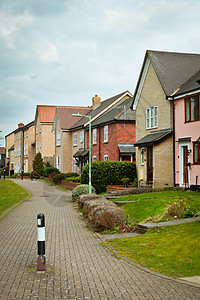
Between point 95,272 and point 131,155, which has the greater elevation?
point 131,155

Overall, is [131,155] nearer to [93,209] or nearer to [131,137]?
[131,137]

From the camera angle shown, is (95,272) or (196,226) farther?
(196,226)

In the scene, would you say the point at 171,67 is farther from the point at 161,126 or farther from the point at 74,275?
the point at 74,275

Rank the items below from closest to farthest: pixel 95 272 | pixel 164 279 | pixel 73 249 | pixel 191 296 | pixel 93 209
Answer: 1. pixel 191 296
2. pixel 164 279
3. pixel 95 272
4. pixel 73 249
5. pixel 93 209

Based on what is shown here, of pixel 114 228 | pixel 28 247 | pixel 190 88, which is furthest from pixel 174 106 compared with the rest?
pixel 28 247

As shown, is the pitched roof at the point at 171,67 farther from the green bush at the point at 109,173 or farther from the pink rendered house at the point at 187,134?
the green bush at the point at 109,173

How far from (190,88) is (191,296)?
702 inches

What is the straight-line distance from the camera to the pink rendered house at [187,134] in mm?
21625

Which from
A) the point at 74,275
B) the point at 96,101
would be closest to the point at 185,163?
the point at 74,275

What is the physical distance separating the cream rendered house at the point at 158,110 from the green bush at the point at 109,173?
1.18 metres

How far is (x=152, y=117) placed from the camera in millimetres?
26609

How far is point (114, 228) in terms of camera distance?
480 inches

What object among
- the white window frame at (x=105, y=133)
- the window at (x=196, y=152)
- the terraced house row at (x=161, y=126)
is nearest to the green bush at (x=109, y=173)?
the terraced house row at (x=161, y=126)

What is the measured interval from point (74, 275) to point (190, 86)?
18.0 metres
